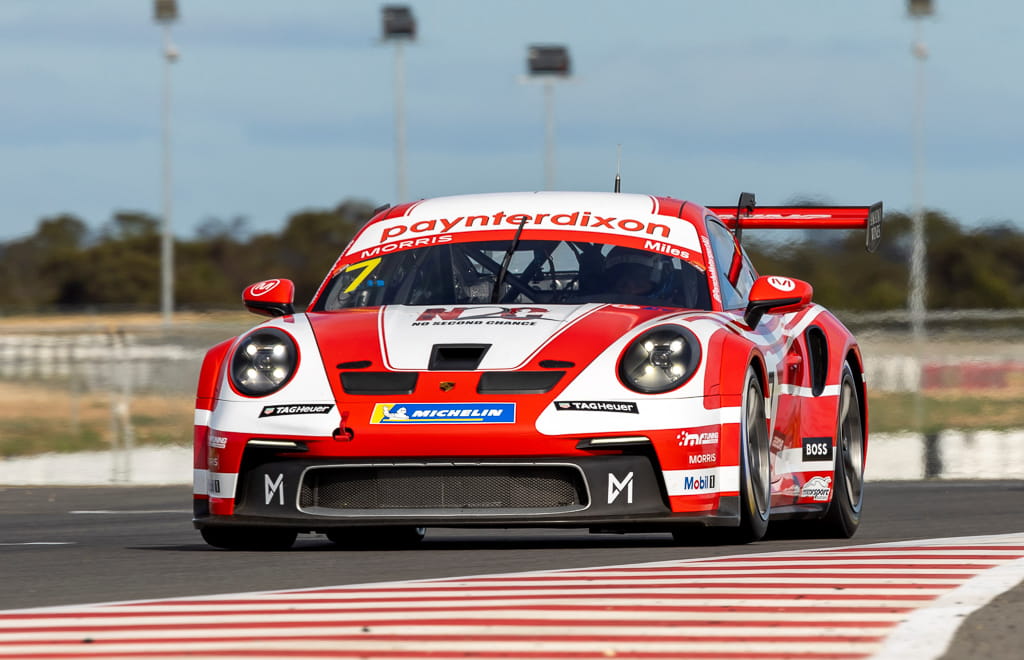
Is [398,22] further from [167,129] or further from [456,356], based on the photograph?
[456,356]

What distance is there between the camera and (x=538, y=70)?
179ft

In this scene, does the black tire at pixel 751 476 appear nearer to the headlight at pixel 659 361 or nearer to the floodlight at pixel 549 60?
→ the headlight at pixel 659 361

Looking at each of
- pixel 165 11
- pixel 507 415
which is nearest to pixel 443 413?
pixel 507 415

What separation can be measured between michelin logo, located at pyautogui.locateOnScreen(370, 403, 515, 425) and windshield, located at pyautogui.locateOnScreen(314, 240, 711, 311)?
3.85 feet

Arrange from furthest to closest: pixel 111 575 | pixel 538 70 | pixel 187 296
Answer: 1. pixel 187 296
2. pixel 538 70
3. pixel 111 575

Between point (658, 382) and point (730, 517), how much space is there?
1.76 ft

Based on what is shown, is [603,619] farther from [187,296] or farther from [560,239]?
[187,296]

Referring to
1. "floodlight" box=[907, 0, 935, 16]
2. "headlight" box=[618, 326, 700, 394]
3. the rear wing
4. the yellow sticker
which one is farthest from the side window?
"floodlight" box=[907, 0, 935, 16]

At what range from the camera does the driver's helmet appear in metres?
8.26

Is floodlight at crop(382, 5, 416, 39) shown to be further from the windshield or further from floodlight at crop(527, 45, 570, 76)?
the windshield

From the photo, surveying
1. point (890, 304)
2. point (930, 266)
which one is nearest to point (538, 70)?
point (890, 304)

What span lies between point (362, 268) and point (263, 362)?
4.17 ft

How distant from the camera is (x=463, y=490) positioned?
7.17m

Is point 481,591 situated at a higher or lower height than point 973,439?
higher
